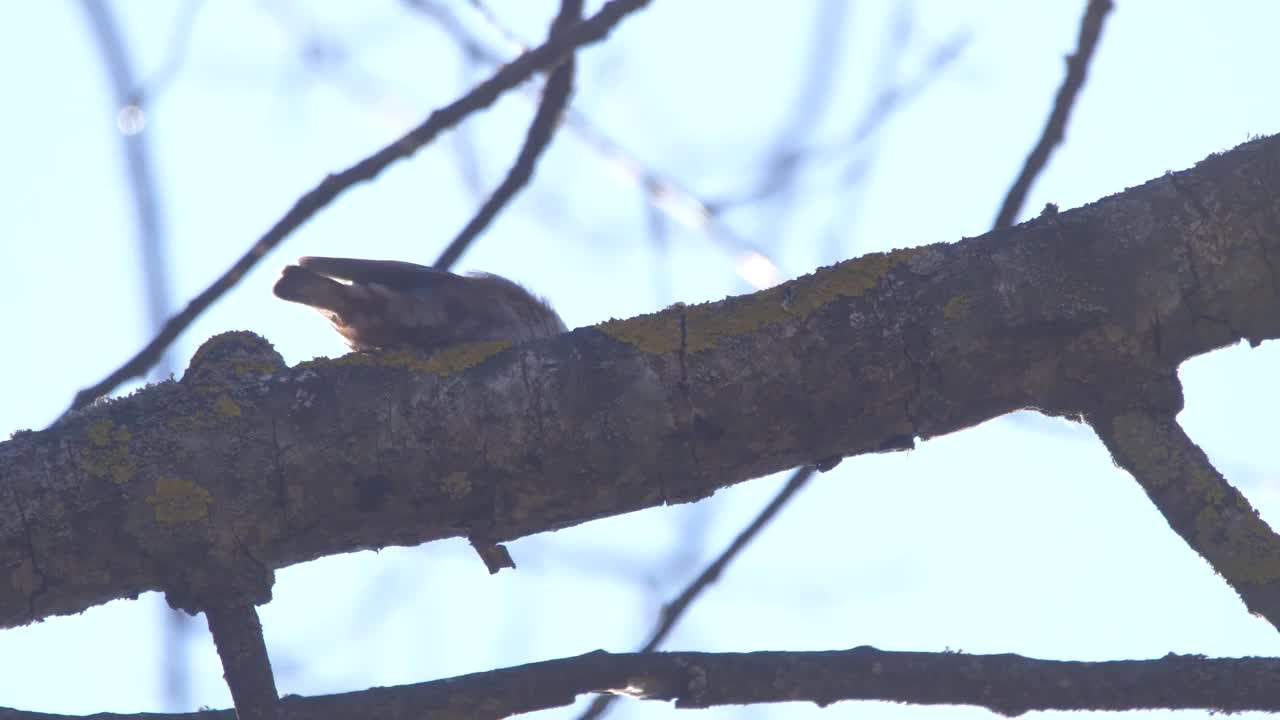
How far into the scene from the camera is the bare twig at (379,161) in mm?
2609

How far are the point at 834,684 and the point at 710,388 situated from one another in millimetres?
588

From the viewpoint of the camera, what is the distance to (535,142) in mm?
3270

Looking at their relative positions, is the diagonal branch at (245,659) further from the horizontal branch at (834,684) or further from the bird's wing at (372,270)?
the bird's wing at (372,270)

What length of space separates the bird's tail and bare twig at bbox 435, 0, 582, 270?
0.23m

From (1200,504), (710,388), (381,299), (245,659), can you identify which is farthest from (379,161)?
(1200,504)

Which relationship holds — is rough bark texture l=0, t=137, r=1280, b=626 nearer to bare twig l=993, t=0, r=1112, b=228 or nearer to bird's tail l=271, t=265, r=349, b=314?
bare twig l=993, t=0, r=1112, b=228

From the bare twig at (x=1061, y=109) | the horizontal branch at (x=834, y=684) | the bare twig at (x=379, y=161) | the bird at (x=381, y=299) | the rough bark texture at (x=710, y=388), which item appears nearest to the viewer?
the horizontal branch at (x=834, y=684)

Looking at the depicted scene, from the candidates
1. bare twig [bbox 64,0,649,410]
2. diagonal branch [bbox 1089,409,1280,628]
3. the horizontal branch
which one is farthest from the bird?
diagonal branch [bbox 1089,409,1280,628]

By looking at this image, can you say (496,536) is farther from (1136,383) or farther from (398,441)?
(1136,383)

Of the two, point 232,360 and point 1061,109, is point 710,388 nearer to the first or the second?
point 232,360

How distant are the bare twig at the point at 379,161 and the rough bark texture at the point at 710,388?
0.13m

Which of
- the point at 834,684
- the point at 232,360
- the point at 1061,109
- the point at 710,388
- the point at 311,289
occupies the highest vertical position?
the point at 311,289

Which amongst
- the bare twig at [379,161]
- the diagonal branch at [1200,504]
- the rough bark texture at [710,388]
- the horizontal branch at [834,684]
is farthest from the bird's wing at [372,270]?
the diagonal branch at [1200,504]

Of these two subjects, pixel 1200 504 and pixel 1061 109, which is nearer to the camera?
pixel 1200 504
